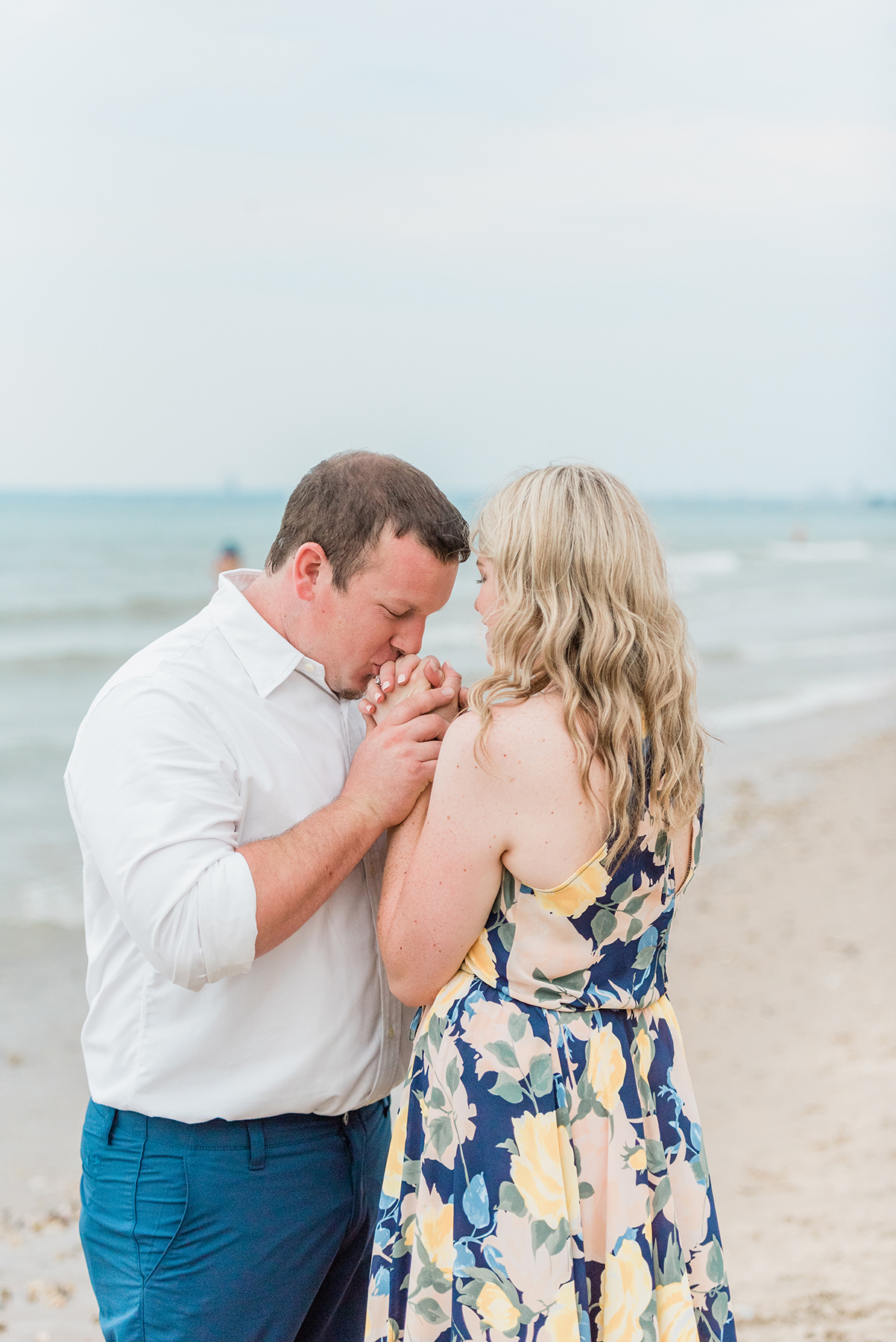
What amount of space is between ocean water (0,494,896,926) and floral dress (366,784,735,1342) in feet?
1.78

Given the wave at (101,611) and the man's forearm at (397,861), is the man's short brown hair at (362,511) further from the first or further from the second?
the wave at (101,611)

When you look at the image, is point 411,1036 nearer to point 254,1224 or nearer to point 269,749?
point 254,1224

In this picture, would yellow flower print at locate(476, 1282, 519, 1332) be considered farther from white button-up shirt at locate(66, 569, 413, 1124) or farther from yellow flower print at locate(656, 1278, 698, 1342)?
white button-up shirt at locate(66, 569, 413, 1124)

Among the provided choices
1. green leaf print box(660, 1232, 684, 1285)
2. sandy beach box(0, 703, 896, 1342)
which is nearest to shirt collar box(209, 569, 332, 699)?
green leaf print box(660, 1232, 684, 1285)

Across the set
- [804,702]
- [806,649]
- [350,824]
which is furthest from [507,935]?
[806,649]

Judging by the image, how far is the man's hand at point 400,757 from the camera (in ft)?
6.48

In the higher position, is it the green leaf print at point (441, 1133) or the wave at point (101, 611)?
the green leaf print at point (441, 1133)

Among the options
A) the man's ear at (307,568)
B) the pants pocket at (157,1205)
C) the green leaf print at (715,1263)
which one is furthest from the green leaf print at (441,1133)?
the man's ear at (307,568)

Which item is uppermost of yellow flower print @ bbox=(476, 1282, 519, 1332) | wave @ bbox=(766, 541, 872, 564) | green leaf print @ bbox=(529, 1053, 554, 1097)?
green leaf print @ bbox=(529, 1053, 554, 1097)

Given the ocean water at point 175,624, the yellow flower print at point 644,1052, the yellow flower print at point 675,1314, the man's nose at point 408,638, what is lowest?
the ocean water at point 175,624

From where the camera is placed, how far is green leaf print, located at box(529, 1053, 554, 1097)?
1917 millimetres

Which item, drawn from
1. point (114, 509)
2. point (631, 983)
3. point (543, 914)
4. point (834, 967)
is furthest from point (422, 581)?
point (114, 509)

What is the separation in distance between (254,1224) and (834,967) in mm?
5385

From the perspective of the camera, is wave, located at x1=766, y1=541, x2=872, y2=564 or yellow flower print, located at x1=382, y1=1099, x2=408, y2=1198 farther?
wave, located at x1=766, y1=541, x2=872, y2=564
